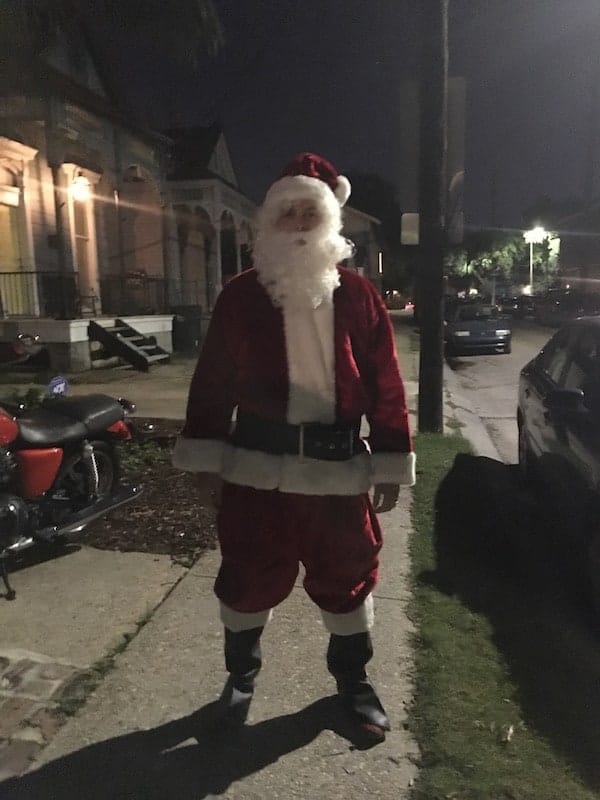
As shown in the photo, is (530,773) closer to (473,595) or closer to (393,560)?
(473,595)

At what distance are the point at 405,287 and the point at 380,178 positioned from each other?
10058mm

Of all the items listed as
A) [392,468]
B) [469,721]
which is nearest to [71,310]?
[392,468]

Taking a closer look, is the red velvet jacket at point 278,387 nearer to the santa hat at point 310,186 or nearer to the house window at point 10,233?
the santa hat at point 310,186

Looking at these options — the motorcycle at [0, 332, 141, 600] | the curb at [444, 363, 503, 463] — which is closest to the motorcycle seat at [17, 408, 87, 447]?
the motorcycle at [0, 332, 141, 600]

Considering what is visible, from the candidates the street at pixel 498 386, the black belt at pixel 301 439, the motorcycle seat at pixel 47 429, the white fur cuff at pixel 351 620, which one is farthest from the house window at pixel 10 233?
the white fur cuff at pixel 351 620

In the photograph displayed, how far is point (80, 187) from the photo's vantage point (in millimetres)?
14352

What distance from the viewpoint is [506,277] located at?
73500 mm

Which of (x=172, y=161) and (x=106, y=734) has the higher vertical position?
(x=172, y=161)

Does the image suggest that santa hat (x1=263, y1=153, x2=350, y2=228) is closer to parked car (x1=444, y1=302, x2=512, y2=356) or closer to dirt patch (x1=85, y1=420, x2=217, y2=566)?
dirt patch (x1=85, y1=420, x2=217, y2=566)

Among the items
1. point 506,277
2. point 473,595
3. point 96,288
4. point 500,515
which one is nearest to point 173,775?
point 473,595

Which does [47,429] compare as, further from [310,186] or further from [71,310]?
[71,310]

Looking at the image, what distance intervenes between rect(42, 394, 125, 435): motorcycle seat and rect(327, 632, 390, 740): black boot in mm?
2281

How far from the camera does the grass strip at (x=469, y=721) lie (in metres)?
2.30

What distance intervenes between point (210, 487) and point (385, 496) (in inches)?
25.0
